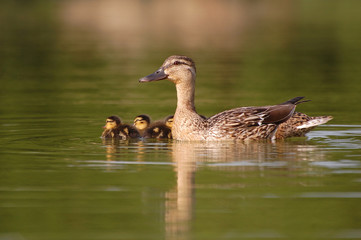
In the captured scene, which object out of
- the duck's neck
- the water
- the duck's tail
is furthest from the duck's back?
the duck's neck

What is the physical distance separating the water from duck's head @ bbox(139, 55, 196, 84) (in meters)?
0.99

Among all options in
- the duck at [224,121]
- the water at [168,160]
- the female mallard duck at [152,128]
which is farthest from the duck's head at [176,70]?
the water at [168,160]

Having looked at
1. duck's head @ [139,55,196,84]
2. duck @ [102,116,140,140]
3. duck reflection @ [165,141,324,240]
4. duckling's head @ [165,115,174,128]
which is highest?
duck's head @ [139,55,196,84]

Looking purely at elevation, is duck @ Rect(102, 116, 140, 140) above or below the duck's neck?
below

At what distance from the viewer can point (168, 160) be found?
10.3 metres

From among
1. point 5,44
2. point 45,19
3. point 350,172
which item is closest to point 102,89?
point 350,172

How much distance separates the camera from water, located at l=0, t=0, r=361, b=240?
7.27 m

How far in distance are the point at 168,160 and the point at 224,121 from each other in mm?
1853

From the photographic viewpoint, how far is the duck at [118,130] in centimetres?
1241

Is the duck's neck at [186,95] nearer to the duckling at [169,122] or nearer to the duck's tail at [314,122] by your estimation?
the duckling at [169,122]

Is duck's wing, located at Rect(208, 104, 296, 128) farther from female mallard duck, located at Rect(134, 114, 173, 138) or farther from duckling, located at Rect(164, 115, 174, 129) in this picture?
duckling, located at Rect(164, 115, 174, 129)

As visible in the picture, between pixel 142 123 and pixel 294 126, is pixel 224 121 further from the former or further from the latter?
pixel 142 123

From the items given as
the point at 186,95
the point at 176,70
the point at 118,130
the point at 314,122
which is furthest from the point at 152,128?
the point at 314,122

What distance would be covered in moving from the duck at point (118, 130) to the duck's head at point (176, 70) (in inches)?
28.4
